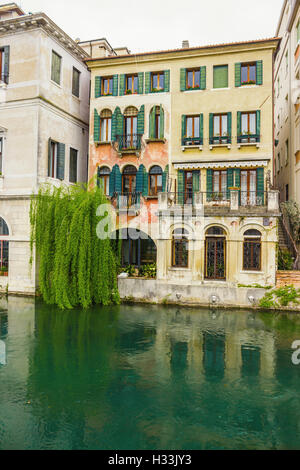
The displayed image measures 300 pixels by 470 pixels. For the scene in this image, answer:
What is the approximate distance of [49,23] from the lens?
19516mm

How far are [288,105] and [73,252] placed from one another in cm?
1616

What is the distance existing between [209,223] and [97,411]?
12046mm

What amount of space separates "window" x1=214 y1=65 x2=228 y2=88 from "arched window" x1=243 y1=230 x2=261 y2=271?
27.2 feet

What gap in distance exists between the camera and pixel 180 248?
61.3 ft

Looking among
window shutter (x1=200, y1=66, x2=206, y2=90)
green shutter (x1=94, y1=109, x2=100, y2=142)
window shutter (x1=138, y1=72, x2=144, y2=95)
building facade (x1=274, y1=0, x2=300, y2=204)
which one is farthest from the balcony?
building facade (x1=274, y1=0, x2=300, y2=204)

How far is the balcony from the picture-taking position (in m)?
20.8

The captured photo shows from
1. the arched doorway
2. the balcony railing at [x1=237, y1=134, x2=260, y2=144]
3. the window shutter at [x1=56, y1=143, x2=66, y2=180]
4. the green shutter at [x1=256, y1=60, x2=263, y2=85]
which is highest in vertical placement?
the green shutter at [x1=256, y1=60, x2=263, y2=85]

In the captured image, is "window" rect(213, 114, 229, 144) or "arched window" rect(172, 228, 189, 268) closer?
"arched window" rect(172, 228, 189, 268)

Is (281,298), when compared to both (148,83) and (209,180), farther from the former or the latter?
(148,83)

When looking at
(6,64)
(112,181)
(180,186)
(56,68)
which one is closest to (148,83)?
(56,68)

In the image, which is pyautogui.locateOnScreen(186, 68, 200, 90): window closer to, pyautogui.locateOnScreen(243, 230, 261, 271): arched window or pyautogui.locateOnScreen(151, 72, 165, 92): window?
pyautogui.locateOnScreen(151, 72, 165, 92): window

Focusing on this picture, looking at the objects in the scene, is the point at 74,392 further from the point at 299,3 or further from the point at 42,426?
the point at 299,3

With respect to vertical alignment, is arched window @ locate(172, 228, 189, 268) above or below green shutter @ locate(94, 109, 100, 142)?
below

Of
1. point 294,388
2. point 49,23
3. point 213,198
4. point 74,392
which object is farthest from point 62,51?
point 294,388
